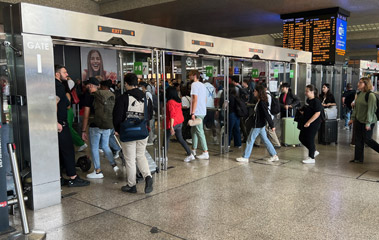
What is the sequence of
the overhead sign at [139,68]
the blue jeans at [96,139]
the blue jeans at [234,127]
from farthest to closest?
the blue jeans at [234,127] → the overhead sign at [139,68] → the blue jeans at [96,139]

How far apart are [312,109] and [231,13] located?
22.9 feet

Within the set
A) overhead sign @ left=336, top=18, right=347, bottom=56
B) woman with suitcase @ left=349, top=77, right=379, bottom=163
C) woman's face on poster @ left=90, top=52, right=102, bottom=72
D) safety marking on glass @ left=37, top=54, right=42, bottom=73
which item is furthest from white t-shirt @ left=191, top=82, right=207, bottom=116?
woman's face on poster @ left=90, top=52, right=102, bottom=72

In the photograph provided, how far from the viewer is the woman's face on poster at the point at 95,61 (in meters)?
14.8

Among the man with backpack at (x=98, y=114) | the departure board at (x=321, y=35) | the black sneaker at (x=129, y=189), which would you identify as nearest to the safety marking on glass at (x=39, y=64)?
the man with backpack at (x=98, y=114)

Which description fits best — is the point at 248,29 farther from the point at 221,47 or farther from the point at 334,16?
the point at 221,47

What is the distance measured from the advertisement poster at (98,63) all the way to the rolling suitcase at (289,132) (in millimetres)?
8556

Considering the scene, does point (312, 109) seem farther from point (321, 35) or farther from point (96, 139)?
point (321, 35)

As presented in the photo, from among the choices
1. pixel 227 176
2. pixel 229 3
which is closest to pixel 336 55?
pixel 229 3

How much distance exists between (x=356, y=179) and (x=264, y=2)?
6883mm

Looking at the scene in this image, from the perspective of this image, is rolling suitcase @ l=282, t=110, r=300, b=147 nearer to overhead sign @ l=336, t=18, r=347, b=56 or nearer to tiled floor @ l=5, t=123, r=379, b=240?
tiled floor @ l=5, t=123, r=379, b=240

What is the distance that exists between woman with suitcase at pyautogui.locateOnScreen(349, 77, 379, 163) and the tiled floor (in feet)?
1.33

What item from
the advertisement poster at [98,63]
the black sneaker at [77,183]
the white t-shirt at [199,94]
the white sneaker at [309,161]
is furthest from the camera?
the advertisement poster at [98,63]

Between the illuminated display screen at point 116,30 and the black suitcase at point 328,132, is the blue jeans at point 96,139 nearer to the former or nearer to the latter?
the illuminated display screen at point 116,30

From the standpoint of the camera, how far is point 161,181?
5.40m
